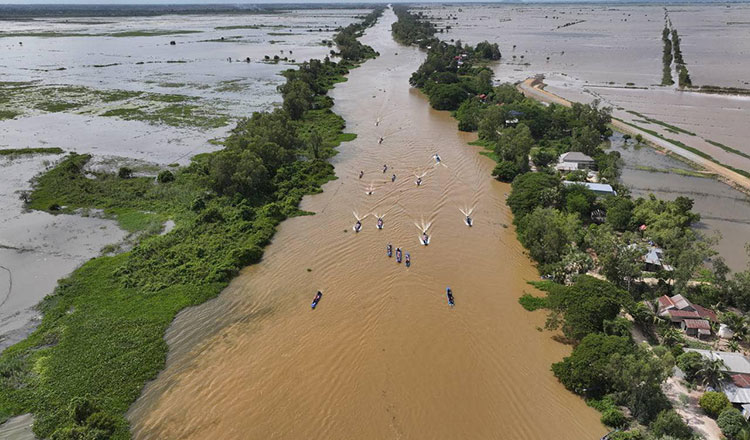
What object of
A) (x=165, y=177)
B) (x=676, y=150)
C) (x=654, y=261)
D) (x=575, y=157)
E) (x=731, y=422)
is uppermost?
(x=575, y=157)

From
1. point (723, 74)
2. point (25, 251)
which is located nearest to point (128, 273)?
point (25, 251)

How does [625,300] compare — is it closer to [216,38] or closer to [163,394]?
[163,394]

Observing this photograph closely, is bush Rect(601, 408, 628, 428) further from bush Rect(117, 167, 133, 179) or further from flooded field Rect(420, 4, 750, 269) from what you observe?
bush Rect(117, 167, 133, 179)

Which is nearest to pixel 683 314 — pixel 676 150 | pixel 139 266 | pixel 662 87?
pixel 139 266

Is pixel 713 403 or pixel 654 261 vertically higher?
pixel 654 261

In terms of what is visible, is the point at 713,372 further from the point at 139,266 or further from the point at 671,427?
the point at 139,266

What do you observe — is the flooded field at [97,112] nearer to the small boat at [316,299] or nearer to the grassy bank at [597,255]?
Answer: the small boat at [316,299]

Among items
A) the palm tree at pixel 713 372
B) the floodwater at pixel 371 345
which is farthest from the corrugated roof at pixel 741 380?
the floodwater at pixel 371 345
